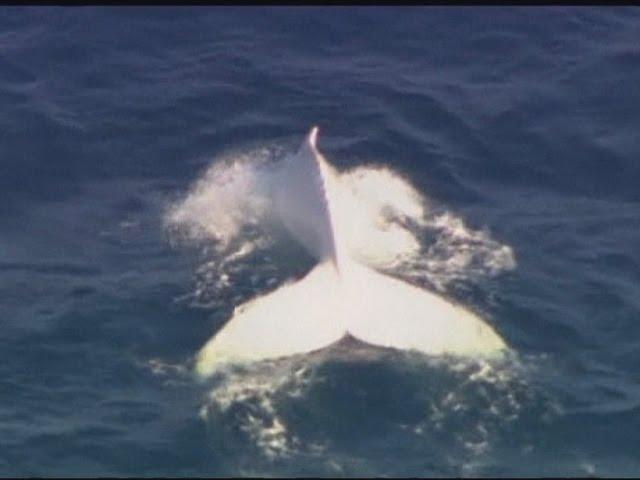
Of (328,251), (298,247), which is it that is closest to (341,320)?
(328,251)

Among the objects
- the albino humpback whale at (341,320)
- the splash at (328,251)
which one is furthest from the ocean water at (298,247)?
the albino humpback whale at (341,320)

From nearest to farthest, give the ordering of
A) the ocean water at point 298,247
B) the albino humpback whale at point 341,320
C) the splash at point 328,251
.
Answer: the ocean water at point 298,247 → the albino humpback whale at point 341,320 → the splash at point 328,251

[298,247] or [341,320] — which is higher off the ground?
[298,247]

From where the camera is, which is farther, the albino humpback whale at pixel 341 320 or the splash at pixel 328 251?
the splash at pixel 328 251

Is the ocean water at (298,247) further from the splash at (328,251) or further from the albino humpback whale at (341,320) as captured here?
the albino humpback whale at (341,320)

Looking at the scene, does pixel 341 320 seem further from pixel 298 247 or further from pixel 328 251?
pixel 298 247

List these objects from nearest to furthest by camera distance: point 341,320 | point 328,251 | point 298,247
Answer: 1. point 341,320
2. point 328,251
3. point 298,247
